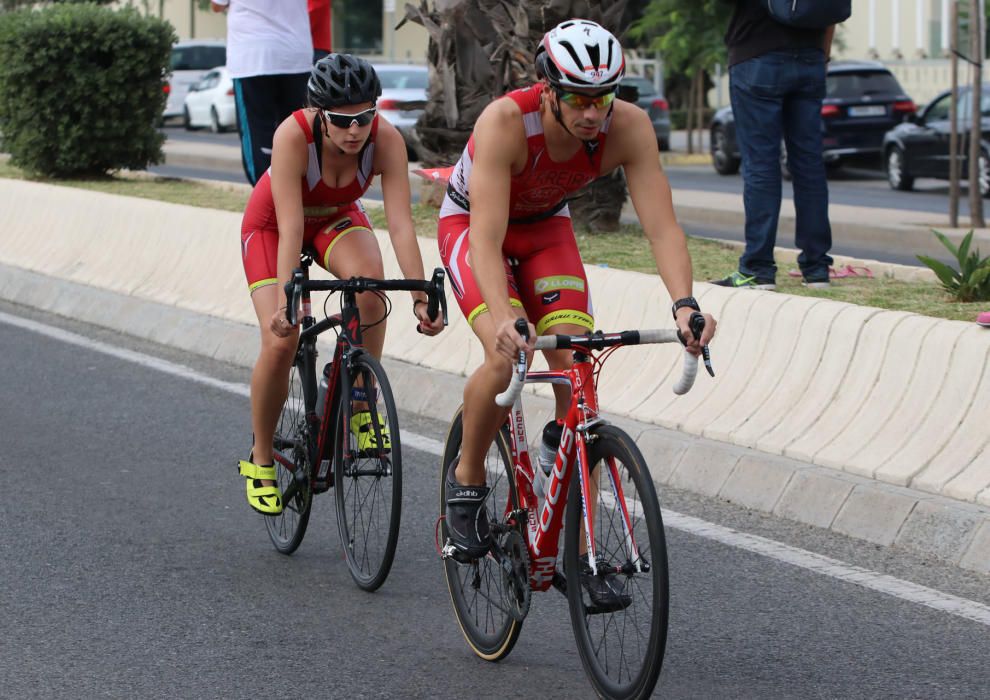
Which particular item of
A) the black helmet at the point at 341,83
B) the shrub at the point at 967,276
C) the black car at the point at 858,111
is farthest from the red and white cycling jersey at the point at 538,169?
the black car at the point at 858,111

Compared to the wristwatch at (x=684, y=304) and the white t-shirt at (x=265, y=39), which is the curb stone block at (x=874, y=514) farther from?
Result: the white t-shirt at (x=265, y=39)

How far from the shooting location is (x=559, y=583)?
4.96 m

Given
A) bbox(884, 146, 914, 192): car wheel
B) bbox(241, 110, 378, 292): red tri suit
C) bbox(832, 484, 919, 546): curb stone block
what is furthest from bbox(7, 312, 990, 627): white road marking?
bbox(884, 146, 914, 192): car wheel

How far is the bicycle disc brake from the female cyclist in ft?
3.26

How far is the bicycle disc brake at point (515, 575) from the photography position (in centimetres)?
503

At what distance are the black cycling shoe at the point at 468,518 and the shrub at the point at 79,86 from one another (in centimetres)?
1415

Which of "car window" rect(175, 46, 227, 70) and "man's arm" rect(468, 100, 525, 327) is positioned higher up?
"car window" rect(175, 46, 227, 70)

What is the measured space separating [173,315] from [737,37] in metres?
4.27

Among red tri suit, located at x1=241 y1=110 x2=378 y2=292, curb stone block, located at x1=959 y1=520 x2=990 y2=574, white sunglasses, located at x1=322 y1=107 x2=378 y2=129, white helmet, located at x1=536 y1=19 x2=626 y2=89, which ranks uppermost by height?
white helmet, located at x1=536 y1=19 x2=626 y2=89

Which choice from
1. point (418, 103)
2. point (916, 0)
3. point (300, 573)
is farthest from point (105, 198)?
point (916, 0)

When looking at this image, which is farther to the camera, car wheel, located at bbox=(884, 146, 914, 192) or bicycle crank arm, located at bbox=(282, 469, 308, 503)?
car wheel, located at bbox=(884, 146, 914, 192)

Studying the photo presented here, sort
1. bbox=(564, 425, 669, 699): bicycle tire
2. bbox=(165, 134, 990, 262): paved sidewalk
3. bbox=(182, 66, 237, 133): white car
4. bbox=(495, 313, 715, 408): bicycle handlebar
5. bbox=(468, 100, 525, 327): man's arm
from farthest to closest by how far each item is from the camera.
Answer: bbox=(182, 66, 237, 133): white car, bbox=(165, 134, 990, 262): paved sidewalk, bbox=(468, 100, 525, 327): man's arm, bbox=(495, 313, 715, 408): bicycle handlebar, bbox=(564, 425, 669, 699): bicycle tire

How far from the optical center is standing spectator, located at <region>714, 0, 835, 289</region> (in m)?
9.67

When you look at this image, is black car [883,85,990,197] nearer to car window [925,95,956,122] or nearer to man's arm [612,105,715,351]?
car window [925,95,956,122]
